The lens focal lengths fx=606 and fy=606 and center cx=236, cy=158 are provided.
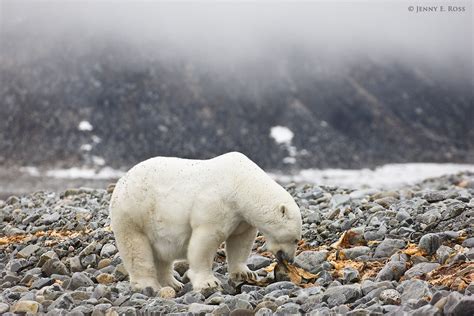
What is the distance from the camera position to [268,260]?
9.55 metres

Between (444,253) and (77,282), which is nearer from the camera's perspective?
(444,253)

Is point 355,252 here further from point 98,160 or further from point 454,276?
point 98,160

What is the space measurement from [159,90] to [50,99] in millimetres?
11301

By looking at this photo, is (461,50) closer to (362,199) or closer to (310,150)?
(310,150)

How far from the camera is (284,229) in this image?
8.02 metres

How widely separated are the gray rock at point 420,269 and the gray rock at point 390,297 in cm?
109

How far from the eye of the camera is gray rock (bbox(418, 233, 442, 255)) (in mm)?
8766

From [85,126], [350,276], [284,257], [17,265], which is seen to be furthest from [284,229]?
[85,126]

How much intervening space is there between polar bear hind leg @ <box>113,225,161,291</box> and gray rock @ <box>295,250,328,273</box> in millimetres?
2126

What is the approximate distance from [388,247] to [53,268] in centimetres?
527

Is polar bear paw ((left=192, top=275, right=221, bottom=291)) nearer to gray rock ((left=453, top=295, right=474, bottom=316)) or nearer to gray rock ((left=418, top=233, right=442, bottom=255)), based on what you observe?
gray rock ((left=418, top=233, right=442, bottom=255))

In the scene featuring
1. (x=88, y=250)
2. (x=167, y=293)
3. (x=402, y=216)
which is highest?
(x=167, y=293)

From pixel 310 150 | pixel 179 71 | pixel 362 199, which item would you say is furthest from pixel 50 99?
pixel 362 199

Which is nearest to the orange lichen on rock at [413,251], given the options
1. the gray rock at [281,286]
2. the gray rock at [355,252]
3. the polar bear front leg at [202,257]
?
the gray rock at [355,252]
